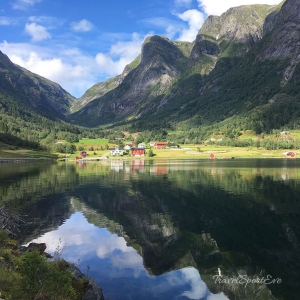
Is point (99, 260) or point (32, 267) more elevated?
point (32, 267)

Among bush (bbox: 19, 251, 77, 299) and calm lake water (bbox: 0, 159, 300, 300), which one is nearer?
A: bush (bbox: 19, 251, 77, 299)

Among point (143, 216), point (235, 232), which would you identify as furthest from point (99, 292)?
point (143, 216)

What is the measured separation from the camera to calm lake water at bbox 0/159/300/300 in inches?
894

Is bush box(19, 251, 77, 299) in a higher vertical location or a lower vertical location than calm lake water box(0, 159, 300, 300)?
higher

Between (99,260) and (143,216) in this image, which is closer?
(99,260)

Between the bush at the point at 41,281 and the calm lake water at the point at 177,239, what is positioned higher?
the bush at the point at 41,281

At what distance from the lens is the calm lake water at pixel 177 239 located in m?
22.7

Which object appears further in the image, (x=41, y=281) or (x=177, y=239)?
(x=177, y=239)

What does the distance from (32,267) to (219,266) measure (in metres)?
15.6

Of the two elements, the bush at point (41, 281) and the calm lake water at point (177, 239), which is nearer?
the bush at point (41, 281)

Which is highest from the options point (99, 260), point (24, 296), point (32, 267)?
point (32, 267)

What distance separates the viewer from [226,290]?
21828 mm

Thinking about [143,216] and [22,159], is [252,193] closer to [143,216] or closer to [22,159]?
[143,216]

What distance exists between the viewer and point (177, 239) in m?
32.7
